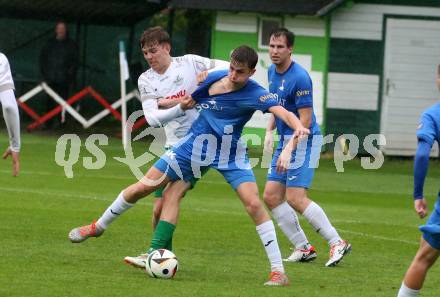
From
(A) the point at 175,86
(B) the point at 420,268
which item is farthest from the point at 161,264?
(B) the point at 420,268

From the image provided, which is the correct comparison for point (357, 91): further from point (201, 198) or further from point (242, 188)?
point (242, 188)

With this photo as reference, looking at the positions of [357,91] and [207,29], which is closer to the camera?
[357,91]

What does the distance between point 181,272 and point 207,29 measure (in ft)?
65.3

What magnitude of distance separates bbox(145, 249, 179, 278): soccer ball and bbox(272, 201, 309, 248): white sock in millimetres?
2205

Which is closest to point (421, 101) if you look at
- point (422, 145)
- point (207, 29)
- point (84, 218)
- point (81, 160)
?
point (207, 29)

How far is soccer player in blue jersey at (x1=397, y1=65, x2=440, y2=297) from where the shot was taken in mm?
8805

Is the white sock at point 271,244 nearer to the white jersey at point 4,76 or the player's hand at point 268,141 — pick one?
the player's hand at point 268,141

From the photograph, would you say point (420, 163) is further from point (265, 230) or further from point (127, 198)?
point (127, 198)

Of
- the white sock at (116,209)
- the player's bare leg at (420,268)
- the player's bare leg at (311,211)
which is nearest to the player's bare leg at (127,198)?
the white sock at (116,209)

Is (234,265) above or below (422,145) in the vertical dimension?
below

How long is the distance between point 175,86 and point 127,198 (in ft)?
4.03

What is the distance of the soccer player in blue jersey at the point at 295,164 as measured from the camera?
1255 cm

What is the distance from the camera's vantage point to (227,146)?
36.5 feet

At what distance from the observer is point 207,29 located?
30891 mm
